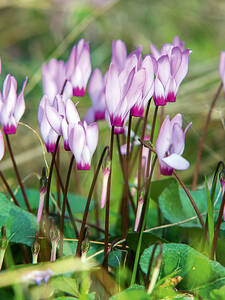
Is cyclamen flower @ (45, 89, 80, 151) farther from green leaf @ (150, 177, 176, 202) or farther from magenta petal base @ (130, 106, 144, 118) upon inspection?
green leaf @ (150, 177, 176, 202)

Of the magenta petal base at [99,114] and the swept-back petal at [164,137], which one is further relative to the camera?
the magenta petal base at [99,114]

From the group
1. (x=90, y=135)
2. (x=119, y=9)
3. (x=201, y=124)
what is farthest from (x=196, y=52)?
(x=90, y=135)

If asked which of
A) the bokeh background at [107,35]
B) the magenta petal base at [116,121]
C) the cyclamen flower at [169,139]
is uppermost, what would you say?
the bokeh background at [107,35]

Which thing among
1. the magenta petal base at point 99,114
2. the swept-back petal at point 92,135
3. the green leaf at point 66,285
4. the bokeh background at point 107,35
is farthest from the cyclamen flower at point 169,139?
the bokeh background at point 107,35

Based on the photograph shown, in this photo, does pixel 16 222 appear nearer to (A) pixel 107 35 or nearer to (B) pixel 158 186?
(B) pixel 158 186

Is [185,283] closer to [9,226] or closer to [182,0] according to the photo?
[9,226]

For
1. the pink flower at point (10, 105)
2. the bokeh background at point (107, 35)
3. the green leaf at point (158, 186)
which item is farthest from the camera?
the bokeh background at point (107, 35)

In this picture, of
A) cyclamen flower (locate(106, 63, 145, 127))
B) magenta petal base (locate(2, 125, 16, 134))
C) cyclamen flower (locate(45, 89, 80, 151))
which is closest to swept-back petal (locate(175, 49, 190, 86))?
cyclamen flower (locate(106, 63, 145, 127))

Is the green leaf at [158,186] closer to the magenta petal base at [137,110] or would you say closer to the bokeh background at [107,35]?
the magenta petal base at [137,110]
